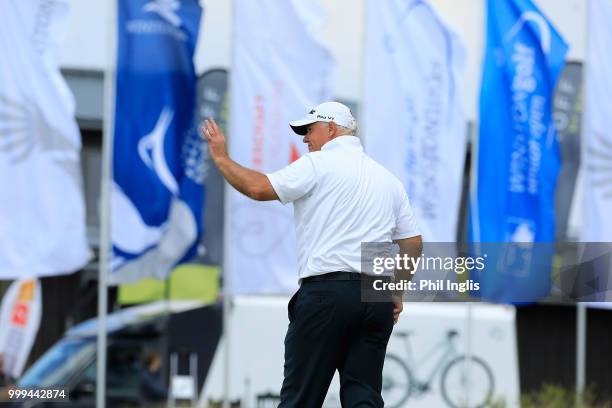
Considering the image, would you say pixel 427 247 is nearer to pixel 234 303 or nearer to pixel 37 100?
pixel 37 100

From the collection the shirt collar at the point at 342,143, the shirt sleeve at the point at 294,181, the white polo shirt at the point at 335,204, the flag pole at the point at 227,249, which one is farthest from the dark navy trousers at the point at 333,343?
the flag pole at the point at 227,249

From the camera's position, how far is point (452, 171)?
14953mm

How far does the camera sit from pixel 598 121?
15609 millimetres

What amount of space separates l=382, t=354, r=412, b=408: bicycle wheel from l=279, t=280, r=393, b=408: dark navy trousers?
919 cm

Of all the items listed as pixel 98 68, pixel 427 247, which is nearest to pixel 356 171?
pixel 427 247

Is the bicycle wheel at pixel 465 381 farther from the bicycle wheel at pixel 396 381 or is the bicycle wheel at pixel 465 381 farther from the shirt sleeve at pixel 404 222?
the shirt sleeve at pixel 404 222

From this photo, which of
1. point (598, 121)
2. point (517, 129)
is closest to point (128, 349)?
point (517, 129)

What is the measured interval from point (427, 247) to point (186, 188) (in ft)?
18.7

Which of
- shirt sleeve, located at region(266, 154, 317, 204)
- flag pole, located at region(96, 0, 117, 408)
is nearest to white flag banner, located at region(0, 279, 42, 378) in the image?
flag pole, located at region(96, 0, 117, 408)

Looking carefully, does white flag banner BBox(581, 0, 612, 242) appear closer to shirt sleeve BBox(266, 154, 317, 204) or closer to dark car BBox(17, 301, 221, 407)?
dark car BBox(17, 301, 221, 407)

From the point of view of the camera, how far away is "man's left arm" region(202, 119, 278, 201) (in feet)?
21.0

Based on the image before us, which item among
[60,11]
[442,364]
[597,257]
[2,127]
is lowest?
[442,364]

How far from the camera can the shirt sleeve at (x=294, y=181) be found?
21.1 ft

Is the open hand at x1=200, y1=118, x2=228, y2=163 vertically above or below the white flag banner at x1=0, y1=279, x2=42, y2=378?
above
